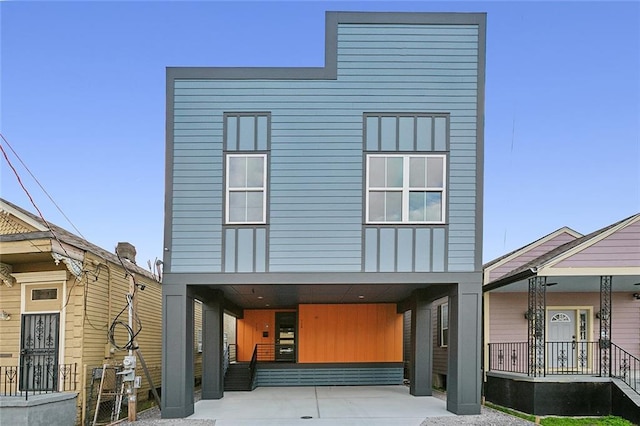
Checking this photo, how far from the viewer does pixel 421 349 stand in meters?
13.5

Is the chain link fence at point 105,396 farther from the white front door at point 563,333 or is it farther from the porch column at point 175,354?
the white front door at point 563,333

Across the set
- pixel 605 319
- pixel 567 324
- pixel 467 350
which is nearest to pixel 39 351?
pixel 467 350

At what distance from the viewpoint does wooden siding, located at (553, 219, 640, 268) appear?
431 inches

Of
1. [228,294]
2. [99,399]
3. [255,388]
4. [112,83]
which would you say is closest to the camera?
[99,399]

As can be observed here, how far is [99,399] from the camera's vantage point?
33.1 ft

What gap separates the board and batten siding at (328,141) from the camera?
10.4 m

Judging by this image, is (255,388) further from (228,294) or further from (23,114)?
(23,114)

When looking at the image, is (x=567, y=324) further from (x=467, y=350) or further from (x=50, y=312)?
(x=50, y=312)

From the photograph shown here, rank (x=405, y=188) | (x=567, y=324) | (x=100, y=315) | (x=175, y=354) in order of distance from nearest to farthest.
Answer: (x=175, y=354) < (x=405, y=188) < (x=100, y=315) < (x=567, y=324)

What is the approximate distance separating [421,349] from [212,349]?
16.9ft

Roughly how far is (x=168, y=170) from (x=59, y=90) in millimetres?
10132

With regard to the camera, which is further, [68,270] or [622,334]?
[622,334]

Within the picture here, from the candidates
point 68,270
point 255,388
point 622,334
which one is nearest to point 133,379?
point 68,270

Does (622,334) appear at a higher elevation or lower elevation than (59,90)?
lower
